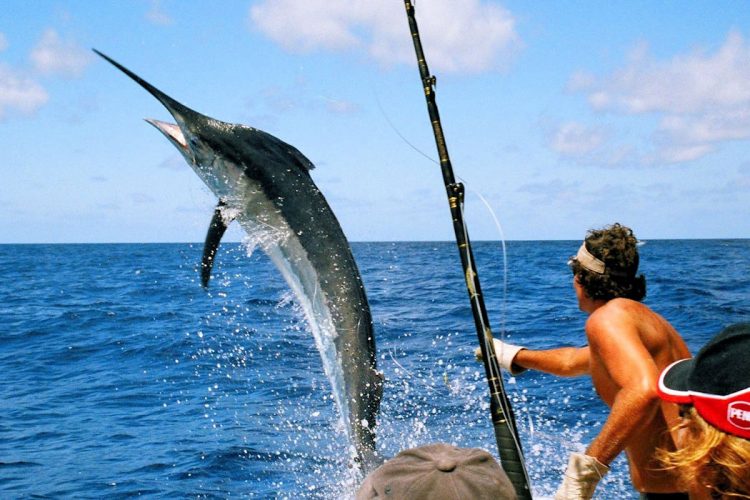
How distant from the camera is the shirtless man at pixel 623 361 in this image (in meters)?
2.99

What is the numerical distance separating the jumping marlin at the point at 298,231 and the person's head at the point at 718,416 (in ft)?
7.49

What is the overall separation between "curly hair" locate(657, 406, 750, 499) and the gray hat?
0.52 metres

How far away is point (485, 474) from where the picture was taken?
155 centimetres

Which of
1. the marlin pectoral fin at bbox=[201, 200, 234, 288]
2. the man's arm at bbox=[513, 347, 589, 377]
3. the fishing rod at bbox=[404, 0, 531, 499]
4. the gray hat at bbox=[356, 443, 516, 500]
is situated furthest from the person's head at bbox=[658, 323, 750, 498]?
the marlin pectoral fin at bbox=[201, 200, 234, 288]

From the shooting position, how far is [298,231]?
4.02 metres

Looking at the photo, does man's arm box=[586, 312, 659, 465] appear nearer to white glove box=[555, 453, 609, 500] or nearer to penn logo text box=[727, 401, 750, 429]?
white glove box=[555, 453, 609, 500]

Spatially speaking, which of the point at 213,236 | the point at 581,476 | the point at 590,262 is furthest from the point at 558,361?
the point at 213,236

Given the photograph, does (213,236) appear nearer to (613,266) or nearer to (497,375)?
(497,375)

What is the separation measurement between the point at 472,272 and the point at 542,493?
128 inches

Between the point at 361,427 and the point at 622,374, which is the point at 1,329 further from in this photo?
the point at 622,374

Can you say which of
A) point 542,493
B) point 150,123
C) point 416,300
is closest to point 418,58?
point 150,123

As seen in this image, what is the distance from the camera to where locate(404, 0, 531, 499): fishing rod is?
9.21 ft

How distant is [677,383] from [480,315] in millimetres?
1255

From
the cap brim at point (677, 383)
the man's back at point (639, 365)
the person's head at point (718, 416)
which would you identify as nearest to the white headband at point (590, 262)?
the man's back at point (639, 365)
